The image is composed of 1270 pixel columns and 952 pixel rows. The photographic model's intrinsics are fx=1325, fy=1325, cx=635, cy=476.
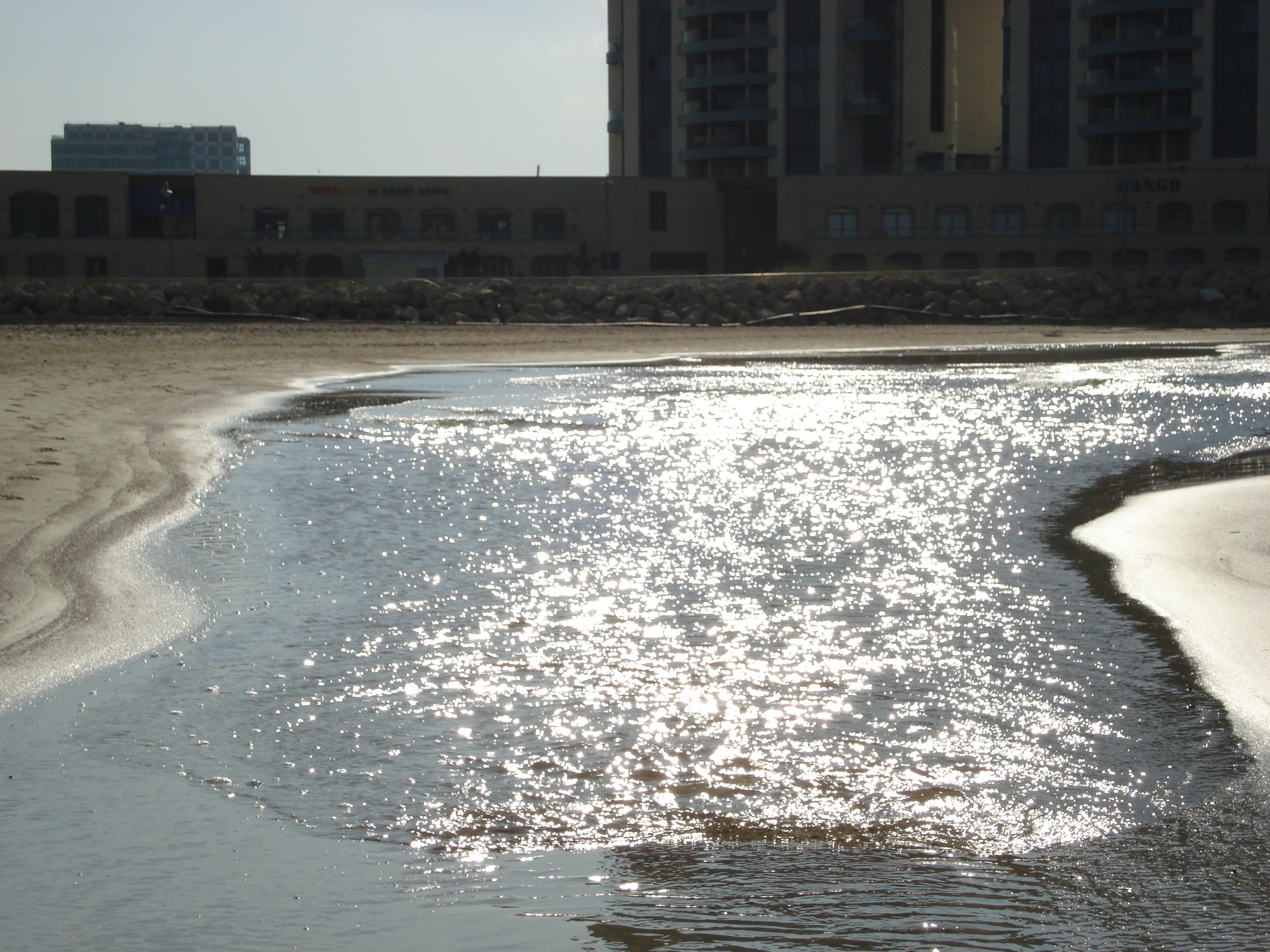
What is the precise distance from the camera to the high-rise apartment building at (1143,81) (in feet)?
263

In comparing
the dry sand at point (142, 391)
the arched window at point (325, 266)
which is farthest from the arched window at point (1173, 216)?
the arched window at point (325, 266)

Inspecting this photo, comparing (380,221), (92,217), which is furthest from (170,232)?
(380,221)

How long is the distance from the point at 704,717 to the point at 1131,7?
85.9 metres

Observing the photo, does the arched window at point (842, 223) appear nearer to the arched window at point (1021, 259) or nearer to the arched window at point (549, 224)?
the arched window at point (1021, 259)

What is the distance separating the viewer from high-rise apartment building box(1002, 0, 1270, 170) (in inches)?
3159

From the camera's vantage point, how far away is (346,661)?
7.12 m

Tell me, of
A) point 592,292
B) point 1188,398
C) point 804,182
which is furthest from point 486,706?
point 804,182

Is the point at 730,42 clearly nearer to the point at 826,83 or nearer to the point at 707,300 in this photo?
the point at 826,83

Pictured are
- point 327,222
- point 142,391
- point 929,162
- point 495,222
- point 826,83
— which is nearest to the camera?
point 142,391

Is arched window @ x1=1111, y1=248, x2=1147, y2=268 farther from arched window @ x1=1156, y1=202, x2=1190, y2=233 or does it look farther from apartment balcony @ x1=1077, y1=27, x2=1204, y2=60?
apartment balcony @ x1=1077, y1=27, x2=1204, y2=60

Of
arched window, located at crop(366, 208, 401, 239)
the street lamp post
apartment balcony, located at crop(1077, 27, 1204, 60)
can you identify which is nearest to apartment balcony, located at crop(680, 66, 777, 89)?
apartment balcony, located at crop(1077, 27, 1204, 60)

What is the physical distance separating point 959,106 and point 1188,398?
252 feet

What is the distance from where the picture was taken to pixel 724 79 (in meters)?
90.3

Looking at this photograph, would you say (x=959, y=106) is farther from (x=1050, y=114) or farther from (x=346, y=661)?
(x=346, y=661)
